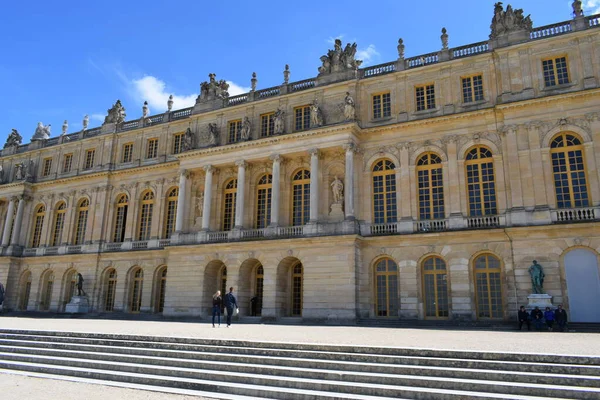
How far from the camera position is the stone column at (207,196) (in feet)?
100

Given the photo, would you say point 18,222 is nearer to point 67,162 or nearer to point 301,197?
point 67,162

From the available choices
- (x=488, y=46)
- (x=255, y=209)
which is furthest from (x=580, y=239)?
(x=255, y=209)

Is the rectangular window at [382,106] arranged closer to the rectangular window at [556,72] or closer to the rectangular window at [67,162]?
the rectangular window at [556,72]

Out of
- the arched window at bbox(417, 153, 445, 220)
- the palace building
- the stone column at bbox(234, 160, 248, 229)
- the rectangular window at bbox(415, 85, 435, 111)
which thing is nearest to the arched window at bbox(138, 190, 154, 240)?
the palace building

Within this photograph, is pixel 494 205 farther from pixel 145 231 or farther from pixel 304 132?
pixel 145 231

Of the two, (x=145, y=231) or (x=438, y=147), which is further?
(x=145, y=231)

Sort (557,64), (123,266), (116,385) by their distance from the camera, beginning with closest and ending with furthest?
(116,385), (557,64), (123,266)

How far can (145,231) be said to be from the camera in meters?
35.5

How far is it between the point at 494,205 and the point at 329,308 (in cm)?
1051

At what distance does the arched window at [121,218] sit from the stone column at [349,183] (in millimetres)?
19536

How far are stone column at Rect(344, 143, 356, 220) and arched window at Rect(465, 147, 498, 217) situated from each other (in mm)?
6413

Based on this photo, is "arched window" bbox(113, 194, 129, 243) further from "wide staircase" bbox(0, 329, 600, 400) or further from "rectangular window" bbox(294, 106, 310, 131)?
"wide staircase" bbox(0, 329, 600, 400)

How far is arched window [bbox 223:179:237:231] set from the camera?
31344 mm

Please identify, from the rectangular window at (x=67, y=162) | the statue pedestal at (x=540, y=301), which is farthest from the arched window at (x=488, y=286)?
the rectangular window at (x=67, y=162)
